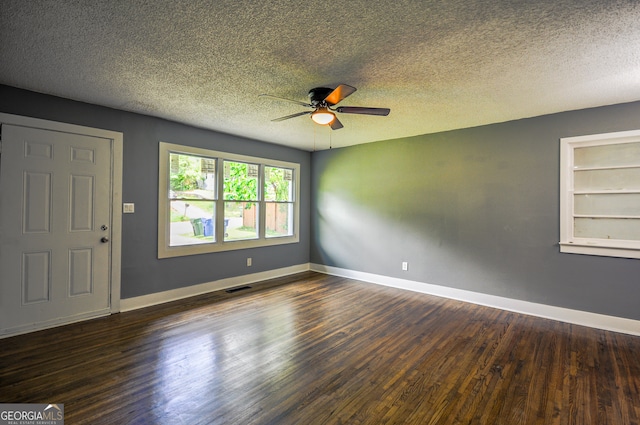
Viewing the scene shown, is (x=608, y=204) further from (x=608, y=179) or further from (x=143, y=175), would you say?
(x=143, y=175)

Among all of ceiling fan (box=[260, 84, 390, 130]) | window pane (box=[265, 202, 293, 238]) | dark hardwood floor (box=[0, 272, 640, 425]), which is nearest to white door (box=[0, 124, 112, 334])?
dark hardwood floor (box=[0, 272, 640, 425])

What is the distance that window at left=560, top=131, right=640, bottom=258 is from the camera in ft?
10.7

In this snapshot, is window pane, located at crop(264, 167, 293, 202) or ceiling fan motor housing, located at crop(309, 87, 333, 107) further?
window pane, located at crop(264, 167, 293, 202)

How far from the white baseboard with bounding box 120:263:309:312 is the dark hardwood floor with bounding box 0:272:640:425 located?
0.19 m

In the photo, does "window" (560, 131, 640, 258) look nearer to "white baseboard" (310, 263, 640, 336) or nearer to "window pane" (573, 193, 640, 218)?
"window pane" (573, 193, 640, 218)

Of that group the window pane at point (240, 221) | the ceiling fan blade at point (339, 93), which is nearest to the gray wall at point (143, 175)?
the window pane at point (240, 221)

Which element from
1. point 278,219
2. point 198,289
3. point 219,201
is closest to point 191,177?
point 219,201

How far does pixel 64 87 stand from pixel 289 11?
2.68m

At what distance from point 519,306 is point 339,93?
357 cm

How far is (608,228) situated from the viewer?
3406mm

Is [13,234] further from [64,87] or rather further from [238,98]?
[238,98]

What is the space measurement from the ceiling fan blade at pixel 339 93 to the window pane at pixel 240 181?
2.64m

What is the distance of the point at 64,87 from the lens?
9.82 ft

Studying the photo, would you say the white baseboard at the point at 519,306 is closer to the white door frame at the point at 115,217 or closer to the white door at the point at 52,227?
the white door frame at the point at 115,217
